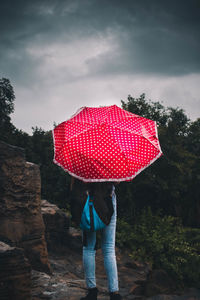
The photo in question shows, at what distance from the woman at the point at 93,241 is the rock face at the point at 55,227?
426 centimetres

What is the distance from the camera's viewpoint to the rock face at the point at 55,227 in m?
6.78

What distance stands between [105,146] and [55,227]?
4.81 meters

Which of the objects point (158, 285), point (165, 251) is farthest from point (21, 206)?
point (165, 251)

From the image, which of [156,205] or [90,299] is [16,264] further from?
[156,205]

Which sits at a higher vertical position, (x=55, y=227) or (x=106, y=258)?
(x=106, y=258)

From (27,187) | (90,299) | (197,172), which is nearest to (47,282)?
(90,299)

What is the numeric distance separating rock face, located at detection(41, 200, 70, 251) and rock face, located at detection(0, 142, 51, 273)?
2.43 metres

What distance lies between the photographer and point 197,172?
14.2m

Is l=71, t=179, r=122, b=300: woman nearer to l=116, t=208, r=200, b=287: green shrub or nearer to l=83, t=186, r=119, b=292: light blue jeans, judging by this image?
l=83, t=186, r=119, b=292: light blue jeans

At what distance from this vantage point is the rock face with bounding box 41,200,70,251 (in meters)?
6.78

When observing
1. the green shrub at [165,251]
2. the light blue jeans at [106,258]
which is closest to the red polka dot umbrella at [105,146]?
the light blue jeans at [106,258]

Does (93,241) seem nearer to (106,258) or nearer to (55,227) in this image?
(106,258)

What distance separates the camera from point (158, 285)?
15.6 ft

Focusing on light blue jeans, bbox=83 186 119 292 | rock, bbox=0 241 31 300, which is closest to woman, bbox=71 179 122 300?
light blue jeans, bbox=83 186 119 292
